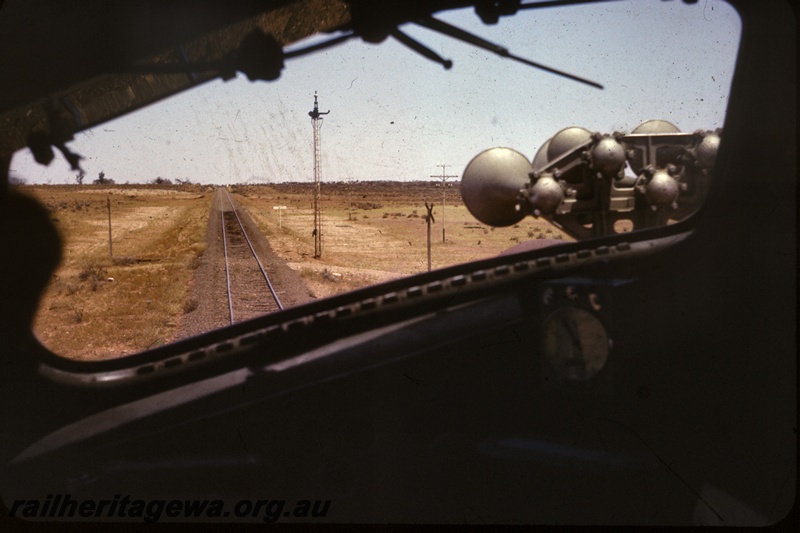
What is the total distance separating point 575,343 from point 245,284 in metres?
11.8

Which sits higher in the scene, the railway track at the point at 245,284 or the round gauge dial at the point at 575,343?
the round gauge dial at the point at 575,343

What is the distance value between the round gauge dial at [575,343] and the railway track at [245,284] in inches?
265

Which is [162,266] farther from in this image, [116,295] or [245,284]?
[245,284]

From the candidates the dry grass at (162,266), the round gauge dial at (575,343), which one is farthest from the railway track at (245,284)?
the round gauge dial at (575,343)

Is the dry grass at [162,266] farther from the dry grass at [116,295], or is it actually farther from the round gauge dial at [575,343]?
the round gauge dial at [575,343]

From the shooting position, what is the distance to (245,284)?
1314 cm

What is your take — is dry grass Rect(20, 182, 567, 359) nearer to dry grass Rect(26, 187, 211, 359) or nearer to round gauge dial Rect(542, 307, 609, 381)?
dry grass Rect(26, 187, 211, 359)

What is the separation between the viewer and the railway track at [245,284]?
33.2 ft

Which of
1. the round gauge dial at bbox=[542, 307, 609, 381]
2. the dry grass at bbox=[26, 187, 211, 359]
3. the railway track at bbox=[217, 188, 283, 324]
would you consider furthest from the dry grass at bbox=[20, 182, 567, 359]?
the round gauge dial at bbox=[542, 307, 609, 381]

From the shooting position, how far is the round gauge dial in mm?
1997

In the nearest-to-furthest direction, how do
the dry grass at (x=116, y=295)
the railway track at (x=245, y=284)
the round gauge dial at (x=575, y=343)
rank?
the round gauge dial at (x=575, y=343) → the dry grass at (x=116, y=295) → the railway track at (x=245, y=284)

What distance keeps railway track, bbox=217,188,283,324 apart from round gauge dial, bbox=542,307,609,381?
22.1ft

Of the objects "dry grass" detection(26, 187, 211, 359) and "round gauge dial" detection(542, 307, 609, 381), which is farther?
"dry grass" detection(26, 187, 211, 359)

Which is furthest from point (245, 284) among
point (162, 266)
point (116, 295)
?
point (162, 266)
